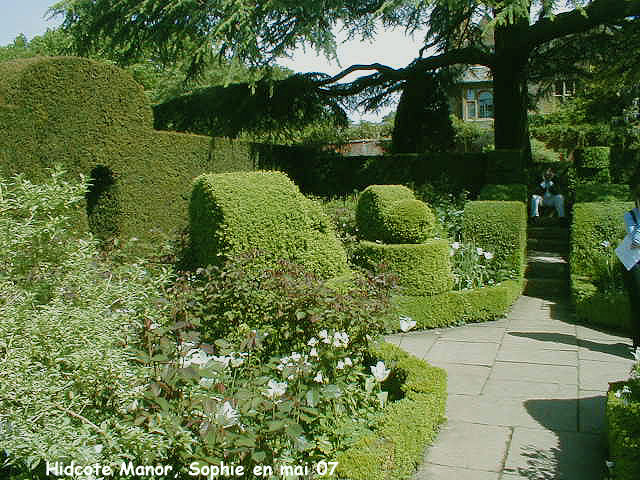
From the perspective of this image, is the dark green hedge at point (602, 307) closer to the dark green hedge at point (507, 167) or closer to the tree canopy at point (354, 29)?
the tree canopy at point (354, 29)

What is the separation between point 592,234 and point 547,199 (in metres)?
6.42

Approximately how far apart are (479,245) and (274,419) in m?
6.01

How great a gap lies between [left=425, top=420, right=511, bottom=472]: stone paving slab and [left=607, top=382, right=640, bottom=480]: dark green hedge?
673 millimetres

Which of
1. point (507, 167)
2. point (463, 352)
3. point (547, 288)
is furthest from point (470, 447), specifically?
point (507, 167)

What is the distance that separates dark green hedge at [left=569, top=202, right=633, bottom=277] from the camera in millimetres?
7930

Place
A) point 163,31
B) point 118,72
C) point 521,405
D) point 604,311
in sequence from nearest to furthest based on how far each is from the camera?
point 521,405 < point 604,311 < point 118,72 < point 163,31

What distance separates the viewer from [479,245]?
8.20 meters

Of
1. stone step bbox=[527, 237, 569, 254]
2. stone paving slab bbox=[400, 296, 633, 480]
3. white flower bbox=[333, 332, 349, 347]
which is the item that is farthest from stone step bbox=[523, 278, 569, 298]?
white flower bbox=[333, 332, 349, 347]

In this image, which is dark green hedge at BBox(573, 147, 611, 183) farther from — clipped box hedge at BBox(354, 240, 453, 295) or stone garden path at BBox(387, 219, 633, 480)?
clipped box hedge at BBox(354, 240, 453, 295)

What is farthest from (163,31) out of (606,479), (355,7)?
(606,479)

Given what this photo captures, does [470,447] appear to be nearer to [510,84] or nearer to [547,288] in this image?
[547,288]

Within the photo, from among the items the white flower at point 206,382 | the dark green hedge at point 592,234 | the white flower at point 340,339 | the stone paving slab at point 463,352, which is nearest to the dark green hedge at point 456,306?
the stone paving slab at point 463,352

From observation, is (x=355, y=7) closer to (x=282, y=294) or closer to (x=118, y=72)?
(x=118, y=72)

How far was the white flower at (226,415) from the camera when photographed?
2.56 m
